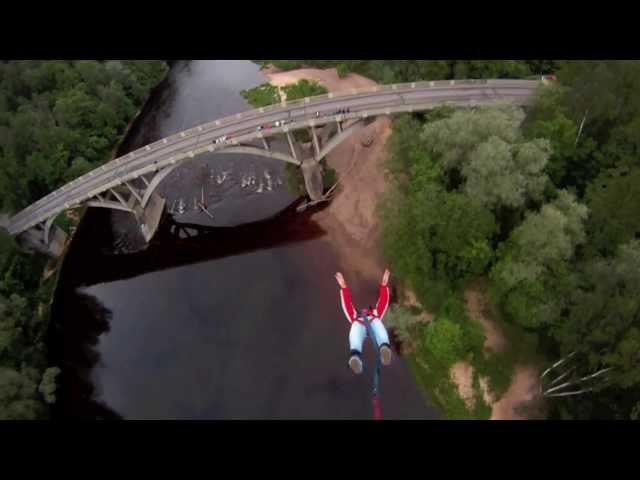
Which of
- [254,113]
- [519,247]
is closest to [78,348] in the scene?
[254,113]

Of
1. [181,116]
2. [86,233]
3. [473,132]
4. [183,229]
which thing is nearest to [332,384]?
[473,132]

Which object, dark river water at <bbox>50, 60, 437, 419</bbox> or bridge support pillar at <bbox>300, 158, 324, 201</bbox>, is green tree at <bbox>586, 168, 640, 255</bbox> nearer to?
dark river water at <bbox>50, 60, 437, 419</bbox>

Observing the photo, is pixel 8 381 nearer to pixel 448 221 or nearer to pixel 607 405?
pixel 448 221

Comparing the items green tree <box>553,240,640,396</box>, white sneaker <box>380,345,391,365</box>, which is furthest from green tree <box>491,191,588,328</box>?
white sneaker <box>380,345,391,365</box>

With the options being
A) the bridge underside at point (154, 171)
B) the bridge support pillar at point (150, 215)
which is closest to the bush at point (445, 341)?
the bridge underside at point (154, 171)

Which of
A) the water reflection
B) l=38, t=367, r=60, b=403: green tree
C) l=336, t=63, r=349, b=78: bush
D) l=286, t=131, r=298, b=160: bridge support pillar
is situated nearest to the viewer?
l=38, t=367, r=60, b=403: green tree

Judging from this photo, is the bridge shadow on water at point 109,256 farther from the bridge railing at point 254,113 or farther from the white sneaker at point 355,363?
the white sneaker at point 355,363

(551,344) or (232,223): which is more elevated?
(232,223)
